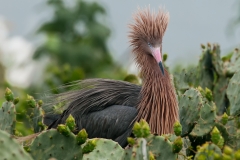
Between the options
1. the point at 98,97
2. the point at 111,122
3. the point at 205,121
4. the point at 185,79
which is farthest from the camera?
the point at 185,79

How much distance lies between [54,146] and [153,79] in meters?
2.17

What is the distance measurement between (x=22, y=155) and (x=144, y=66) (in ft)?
9.55

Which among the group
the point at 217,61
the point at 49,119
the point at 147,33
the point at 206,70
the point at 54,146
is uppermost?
the point at 147,33

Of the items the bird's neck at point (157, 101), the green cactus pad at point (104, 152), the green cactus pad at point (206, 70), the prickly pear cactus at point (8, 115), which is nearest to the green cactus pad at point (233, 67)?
the green cactus pad at point (206, 70)

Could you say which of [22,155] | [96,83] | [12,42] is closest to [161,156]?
[22,155]

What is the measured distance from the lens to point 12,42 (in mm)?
22109

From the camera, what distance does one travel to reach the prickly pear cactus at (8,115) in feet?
16.2

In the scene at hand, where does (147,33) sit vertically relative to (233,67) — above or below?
above

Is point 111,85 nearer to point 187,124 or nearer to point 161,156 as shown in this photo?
point 187,124

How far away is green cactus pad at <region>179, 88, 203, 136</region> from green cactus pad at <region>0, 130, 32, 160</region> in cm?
207

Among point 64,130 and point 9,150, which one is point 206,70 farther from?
point 9,150

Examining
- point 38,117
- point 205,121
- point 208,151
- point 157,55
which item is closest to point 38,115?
point 38,117

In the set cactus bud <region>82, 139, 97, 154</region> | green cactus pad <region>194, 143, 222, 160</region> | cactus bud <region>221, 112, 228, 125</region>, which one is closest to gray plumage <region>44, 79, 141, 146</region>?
cactus bud <region>221, 112, 228, 125</region>

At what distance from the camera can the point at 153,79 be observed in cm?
586
